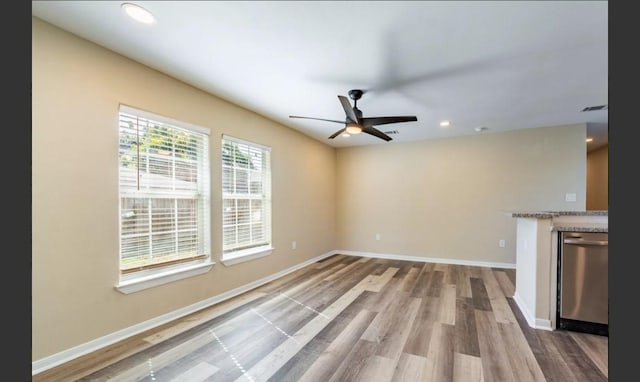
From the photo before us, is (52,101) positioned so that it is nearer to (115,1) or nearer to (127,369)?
(115,1)

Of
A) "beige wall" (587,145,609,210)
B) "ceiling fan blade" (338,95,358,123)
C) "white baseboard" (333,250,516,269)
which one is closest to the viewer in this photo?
"ceiling fan blade" (338,95,358,123)

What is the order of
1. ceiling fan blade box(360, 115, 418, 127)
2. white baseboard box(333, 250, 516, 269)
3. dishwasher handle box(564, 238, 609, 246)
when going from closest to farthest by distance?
dishwasher handle box(564, 238, 609, 246)
ceiling fan blade box(360, 115, 418, 127)
white baseboard box(333, 250, 516, 269)

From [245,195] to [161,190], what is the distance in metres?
1.25

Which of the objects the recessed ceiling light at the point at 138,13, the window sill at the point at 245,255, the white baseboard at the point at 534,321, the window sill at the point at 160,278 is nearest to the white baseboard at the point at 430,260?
the white baseboard at the point at 534,321

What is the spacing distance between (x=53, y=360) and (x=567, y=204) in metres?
6.93

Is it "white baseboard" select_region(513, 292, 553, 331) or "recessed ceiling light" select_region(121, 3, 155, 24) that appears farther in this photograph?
"white baseboard" select_region(513, 292, 553, 331)

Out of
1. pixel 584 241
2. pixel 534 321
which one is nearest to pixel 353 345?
pixel 534 321

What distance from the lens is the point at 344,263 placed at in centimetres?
542

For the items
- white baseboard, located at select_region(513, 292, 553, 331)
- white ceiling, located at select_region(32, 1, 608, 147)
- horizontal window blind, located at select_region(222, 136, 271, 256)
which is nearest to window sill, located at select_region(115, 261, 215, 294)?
horizontal window blind, located at select_region(222, 136, 271, 256)

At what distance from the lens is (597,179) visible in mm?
6293

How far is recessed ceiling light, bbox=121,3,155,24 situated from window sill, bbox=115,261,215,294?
2197mm

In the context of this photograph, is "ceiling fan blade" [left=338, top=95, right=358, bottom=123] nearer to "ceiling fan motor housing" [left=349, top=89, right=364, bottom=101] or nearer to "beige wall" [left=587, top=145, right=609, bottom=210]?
"ceiling fan motor housing" [left=349, top=89, right=364, bottom=101]

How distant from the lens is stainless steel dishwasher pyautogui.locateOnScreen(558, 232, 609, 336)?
2463 mm

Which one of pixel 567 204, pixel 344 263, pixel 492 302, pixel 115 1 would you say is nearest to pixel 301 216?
pixel 344 263
